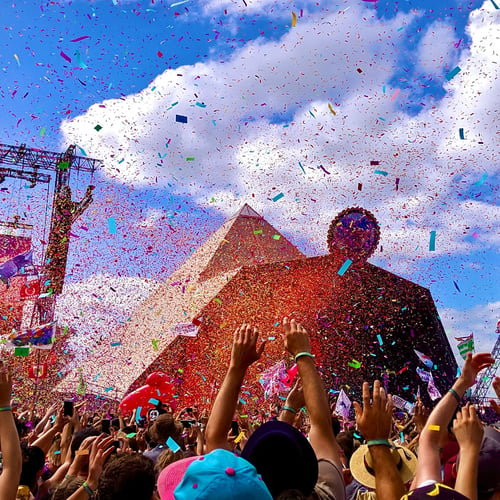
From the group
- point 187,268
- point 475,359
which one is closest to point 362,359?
point 187,268

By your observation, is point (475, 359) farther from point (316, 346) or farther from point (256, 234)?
point (256, 234)

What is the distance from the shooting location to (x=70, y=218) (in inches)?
969

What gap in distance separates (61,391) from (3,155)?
10710 mm

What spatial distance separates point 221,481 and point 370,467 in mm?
1114

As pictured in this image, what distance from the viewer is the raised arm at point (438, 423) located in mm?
2150

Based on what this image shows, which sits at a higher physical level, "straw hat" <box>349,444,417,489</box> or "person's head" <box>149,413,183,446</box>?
"straw hat" <box>349,444,417,489</box>

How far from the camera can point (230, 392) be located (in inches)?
92.8

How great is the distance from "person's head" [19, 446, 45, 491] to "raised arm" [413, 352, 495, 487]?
233 cm

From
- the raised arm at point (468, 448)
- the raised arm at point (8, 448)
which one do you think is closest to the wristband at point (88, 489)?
the raised arm at point (8, 448)

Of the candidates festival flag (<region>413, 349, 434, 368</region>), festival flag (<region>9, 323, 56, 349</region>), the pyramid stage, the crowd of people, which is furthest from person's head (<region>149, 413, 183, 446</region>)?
the pyramid stage

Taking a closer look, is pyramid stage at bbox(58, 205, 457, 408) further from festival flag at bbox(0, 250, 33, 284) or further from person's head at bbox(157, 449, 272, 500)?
person's head at bbox(157, 449, 272, 500)

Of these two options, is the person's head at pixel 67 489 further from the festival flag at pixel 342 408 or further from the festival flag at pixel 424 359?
the festival flag at pixel 424 359

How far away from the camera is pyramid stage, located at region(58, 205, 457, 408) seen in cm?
2155

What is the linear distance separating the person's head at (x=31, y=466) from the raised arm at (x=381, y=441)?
88.0 inches
